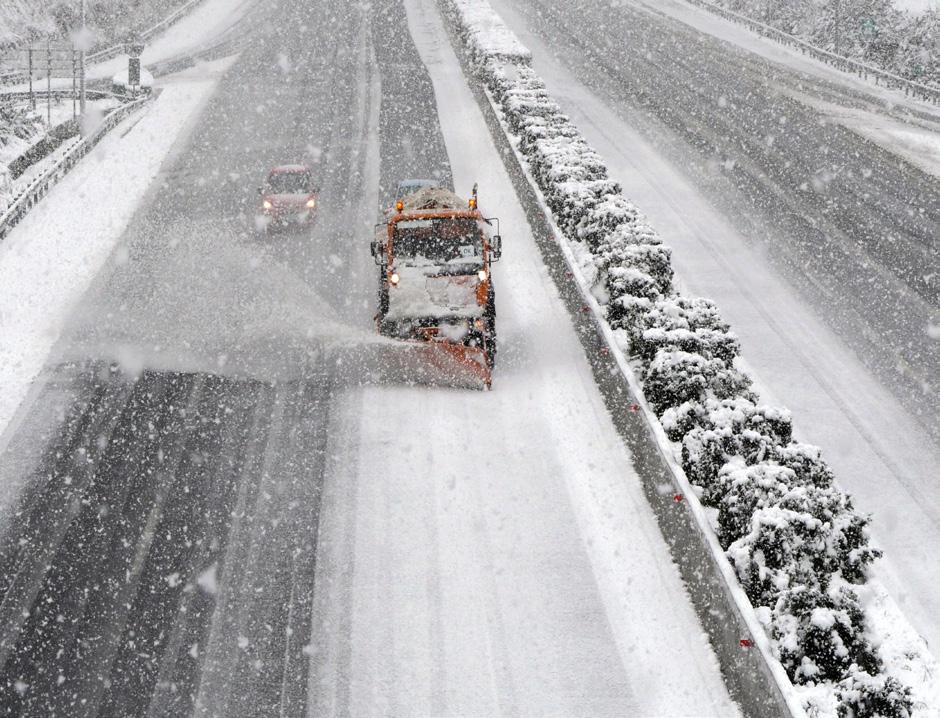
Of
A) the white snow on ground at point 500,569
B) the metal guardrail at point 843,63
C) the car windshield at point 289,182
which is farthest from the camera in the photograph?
the metal guardrail at point 843,63

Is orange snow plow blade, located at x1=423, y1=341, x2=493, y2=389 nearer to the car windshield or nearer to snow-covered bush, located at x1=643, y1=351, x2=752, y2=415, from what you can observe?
snow-covered bush, located at x1=643, y1=351, x2=752, y2=415

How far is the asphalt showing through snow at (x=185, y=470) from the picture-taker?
31.9 feet

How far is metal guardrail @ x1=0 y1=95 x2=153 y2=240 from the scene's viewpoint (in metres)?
Answer: 23.3

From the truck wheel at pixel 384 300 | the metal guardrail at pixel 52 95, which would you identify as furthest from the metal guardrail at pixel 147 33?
the truck wheel at pixel 384 300

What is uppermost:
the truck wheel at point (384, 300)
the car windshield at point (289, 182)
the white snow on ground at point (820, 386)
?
the car windshield at point (289, 182)

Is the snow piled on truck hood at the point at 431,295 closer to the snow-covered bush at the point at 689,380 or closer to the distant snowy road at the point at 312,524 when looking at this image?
the distant snowy road at the point at 312,524

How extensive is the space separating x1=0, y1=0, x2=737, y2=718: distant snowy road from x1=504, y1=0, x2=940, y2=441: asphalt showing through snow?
18.8 feet

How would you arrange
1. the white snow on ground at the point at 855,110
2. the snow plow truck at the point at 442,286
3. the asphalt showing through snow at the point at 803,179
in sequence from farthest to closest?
the white snow on ground at the point at 855,110, the asphalt showing through snow at the point at 803,179, the snow plow truck at the point at 442,286

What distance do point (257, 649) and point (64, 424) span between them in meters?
5.98

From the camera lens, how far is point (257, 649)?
32.9 ft

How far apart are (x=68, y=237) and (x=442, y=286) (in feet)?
36.5

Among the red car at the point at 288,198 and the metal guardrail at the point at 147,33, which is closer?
the red car at the point at 288,198

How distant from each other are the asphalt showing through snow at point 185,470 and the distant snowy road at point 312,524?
4cm

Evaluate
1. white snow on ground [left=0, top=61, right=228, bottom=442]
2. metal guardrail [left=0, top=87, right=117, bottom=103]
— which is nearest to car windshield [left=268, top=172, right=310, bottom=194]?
white snow on ground [left=0, top=61, right=228, bottom=442]
